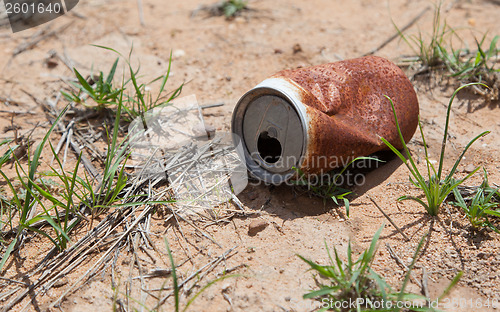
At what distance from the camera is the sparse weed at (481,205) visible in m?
2.09

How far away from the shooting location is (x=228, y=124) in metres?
3.07

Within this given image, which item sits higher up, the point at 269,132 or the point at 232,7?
the point at 232,7

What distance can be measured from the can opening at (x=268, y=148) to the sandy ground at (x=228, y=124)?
0.18m

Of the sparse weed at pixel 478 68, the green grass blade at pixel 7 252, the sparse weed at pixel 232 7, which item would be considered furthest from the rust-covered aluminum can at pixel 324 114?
the sparse weed at pixel 232 7

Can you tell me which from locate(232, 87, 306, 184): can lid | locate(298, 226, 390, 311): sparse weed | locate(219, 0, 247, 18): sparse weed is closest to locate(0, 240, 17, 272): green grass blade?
locate(232, 87, 306, 184): can lid

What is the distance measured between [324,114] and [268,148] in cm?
51

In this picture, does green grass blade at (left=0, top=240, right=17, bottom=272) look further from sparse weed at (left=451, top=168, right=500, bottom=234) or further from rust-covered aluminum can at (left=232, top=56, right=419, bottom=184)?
sparse weed at (left=451, top=168, right=500, bottom=234)

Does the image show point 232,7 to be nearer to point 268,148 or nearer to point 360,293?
point 268,148

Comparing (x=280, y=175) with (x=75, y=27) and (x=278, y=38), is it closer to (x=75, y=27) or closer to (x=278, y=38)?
(x=278, y=38)

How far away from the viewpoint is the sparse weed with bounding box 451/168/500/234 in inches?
82.4

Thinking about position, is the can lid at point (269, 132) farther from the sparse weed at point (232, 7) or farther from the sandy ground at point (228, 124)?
the sparse weed at point (232, 7)

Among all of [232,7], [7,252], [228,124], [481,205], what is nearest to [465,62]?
[481,205]

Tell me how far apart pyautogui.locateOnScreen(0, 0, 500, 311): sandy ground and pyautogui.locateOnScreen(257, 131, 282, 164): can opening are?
0.59 ft

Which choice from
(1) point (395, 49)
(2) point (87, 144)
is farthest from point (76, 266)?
(1) point (395, 49)
